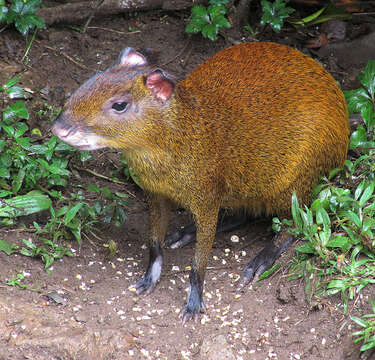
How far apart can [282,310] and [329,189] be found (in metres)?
1.01

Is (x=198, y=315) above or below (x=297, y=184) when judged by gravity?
below

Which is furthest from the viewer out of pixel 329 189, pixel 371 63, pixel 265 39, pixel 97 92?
pixel 265 39

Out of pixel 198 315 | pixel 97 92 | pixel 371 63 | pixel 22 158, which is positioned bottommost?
pixel 198 315

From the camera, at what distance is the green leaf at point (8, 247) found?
432cm

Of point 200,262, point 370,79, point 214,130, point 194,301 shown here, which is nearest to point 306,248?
point 200,262

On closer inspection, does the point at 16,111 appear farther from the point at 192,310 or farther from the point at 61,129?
the point at 192,310

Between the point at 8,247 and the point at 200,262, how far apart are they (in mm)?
1375

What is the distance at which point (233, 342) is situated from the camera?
Result: 404 cm

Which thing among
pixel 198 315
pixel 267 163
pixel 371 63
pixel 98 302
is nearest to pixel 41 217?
pixel 98 302

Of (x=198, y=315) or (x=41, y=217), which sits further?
(x=41, y=217)

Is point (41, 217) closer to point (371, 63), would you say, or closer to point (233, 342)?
point (233, 342)

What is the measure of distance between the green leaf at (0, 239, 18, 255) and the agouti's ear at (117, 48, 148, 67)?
5.00 feet

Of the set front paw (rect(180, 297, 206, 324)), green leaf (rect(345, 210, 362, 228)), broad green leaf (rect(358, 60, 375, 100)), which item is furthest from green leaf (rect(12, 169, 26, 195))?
broad green leaf (rect(358, 60, 375, 100))

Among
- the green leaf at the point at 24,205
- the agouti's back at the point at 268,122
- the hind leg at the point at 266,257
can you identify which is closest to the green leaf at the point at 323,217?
the agouti's back at the point at 268,122
